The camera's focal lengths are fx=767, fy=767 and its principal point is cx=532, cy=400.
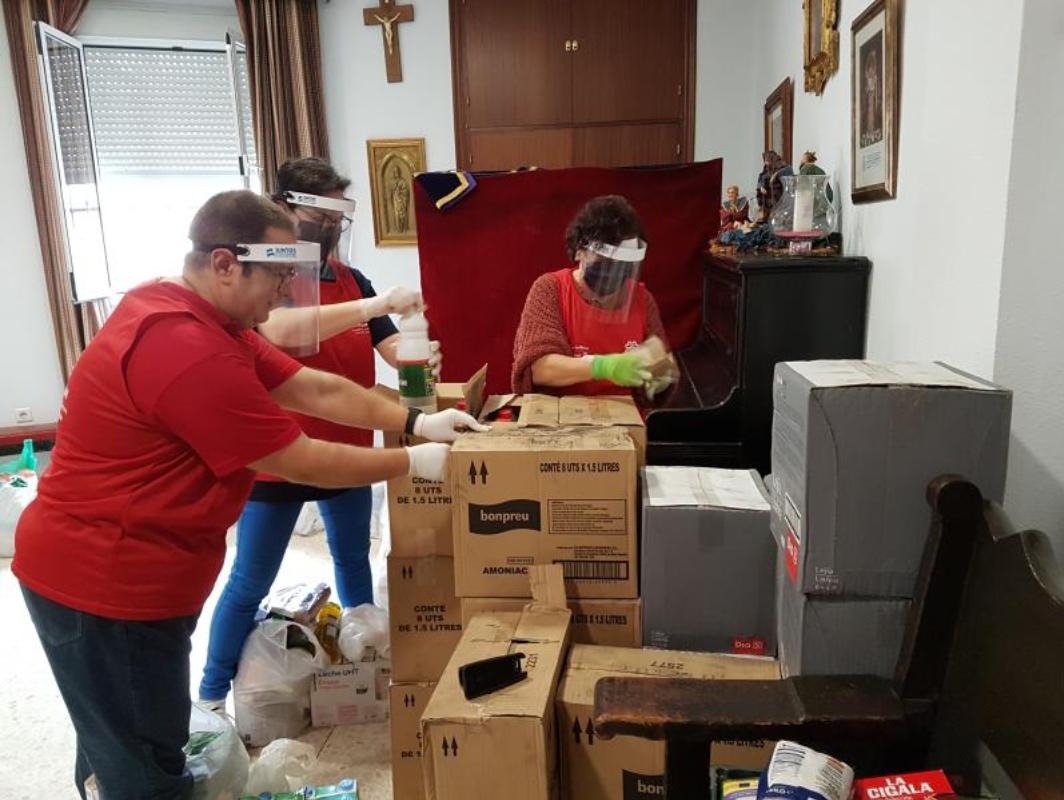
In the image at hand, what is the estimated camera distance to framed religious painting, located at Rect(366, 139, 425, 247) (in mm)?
4145

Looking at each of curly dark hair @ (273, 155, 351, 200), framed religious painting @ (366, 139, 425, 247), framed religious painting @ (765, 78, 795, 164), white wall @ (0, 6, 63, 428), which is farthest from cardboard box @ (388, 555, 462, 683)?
white wall @ (0, 6, 63, 428)

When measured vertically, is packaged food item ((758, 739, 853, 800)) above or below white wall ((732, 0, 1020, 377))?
below

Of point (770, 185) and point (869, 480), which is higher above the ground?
point (770, 185)

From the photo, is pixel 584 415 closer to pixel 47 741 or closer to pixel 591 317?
pixel 591 317

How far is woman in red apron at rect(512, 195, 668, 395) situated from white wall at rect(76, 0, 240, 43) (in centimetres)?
325

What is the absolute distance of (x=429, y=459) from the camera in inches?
58.0

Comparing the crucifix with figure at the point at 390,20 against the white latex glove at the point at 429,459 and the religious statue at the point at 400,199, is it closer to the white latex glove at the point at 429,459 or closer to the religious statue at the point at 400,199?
the religious statue at the point at 400,199

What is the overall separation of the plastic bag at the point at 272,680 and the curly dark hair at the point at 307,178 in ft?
3.79

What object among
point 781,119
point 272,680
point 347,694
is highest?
point 781,119

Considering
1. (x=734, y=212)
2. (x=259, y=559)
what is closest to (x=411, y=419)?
(x=259, y=559)

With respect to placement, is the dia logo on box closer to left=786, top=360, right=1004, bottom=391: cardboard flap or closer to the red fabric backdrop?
left=786, top=360, right=1004, bottom=391: cardboard flap

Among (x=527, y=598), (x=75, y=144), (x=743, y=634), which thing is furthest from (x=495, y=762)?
(x=75, y=144)

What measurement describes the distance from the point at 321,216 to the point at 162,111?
10.2 feet

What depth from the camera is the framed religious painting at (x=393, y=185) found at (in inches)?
163
